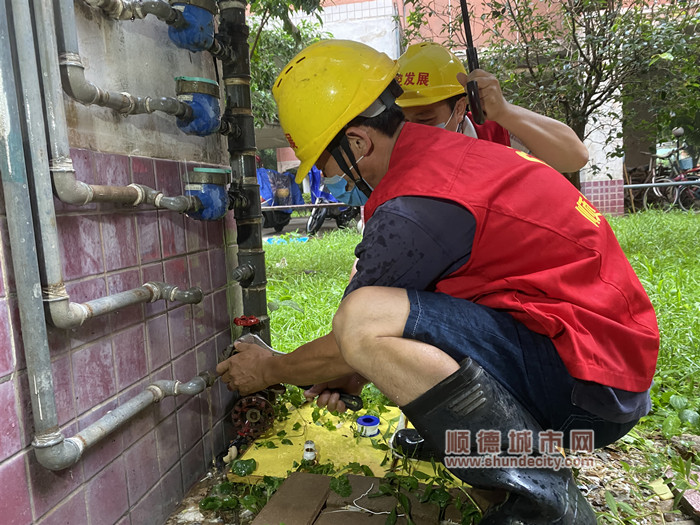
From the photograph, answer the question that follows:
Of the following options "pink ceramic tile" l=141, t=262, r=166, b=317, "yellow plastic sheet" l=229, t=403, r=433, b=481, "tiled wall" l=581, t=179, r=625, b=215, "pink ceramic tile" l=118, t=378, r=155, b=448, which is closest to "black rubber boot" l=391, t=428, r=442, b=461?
"yellow plastic sheet" l=229, t=403, r=433, b=481

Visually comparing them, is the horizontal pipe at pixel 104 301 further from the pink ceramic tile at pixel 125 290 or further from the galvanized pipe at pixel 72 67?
the galvanized pipe at pixel 72 67

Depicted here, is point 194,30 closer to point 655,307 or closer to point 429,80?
point 429,80

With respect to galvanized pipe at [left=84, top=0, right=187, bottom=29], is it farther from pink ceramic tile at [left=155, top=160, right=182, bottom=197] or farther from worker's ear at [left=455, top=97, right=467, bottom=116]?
worker's ear at [left=455, top=97, right=467, bottom=116]

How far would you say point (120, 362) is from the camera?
1403mm

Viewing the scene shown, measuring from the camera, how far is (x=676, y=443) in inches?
76.6

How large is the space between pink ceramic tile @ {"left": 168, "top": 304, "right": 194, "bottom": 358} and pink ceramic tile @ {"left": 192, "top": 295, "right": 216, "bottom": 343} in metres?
0.03

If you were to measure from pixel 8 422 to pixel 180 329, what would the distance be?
67 cm

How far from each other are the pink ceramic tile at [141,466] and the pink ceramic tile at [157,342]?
8.2 inches

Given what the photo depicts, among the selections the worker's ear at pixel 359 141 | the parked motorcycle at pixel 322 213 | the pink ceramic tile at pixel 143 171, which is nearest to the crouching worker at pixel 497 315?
the worker's ear at pixel 359 141

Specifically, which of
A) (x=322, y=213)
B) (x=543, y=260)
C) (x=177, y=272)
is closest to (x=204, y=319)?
(x=177, y=272)

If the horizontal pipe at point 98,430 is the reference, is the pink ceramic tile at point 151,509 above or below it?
below

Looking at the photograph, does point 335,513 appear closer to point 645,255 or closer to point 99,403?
point 99,403

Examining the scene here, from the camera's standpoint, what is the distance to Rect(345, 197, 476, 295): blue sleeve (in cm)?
118

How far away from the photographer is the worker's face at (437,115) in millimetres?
2277
